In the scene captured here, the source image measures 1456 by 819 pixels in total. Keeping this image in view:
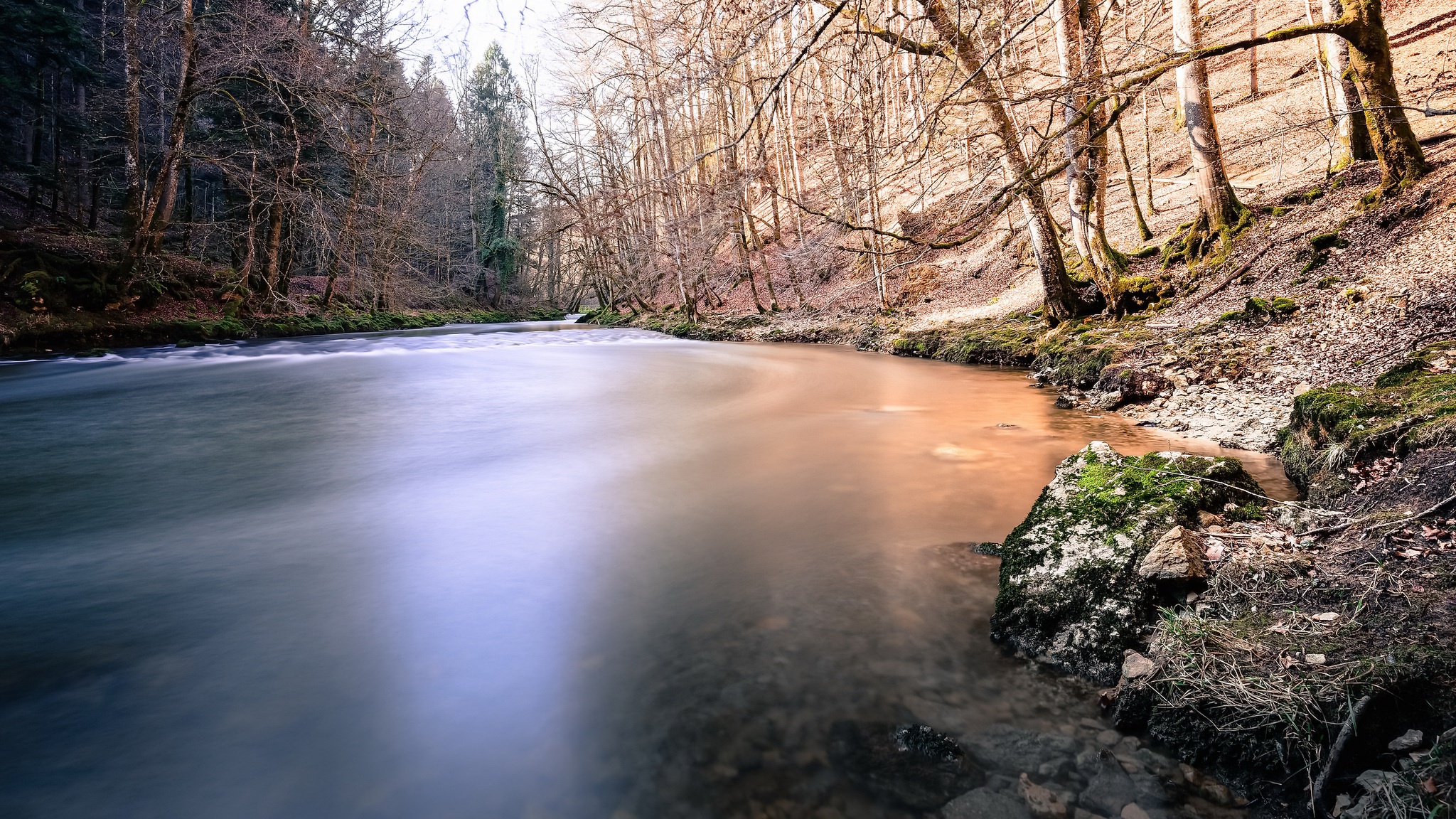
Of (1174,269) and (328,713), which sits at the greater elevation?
(1174,269)

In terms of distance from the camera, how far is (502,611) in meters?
3.53

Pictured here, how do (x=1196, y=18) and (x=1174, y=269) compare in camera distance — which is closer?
(x=1196, y=18)

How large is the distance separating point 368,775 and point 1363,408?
5.31 m

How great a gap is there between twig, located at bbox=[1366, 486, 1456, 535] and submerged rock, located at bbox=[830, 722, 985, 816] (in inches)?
77.1

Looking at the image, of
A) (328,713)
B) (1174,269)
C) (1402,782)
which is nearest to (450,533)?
(328,713)

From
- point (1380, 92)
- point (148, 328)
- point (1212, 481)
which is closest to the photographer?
point (1212, 481)

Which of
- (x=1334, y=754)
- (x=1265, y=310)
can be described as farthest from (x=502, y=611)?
(x=1265, y=310)

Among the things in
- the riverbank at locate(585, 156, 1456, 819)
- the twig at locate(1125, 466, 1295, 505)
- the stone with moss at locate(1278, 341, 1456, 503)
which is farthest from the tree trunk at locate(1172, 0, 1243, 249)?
the twig at locate(1125, 466, 1295, 505)

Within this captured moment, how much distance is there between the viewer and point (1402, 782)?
1.59 m

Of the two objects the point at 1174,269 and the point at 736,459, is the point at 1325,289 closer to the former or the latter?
the point at 1174,269

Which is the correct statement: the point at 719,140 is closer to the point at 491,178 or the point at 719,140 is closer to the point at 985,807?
the point at 491,178

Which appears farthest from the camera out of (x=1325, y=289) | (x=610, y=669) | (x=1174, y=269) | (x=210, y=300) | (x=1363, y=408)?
(x=210, y=300)

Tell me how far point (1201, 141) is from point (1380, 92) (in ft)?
7.61

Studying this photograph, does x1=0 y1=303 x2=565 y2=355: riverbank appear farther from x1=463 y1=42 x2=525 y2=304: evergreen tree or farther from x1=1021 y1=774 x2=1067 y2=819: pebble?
x1=463 y1=42 x2=525 y2=304: evergreen tree
